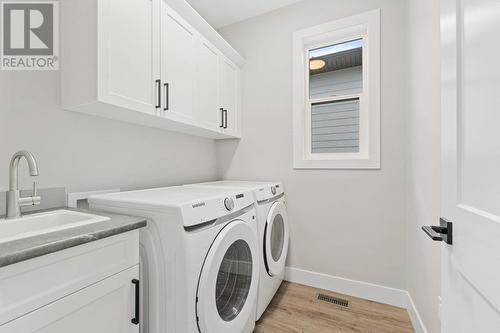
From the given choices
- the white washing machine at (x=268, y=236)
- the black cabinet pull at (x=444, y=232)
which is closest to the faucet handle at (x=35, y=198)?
the white washing machine at (x=268, y=236)

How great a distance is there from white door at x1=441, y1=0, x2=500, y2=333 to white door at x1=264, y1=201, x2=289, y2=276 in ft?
3.45

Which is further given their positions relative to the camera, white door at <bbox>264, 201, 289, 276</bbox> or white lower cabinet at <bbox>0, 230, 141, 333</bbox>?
white door at <bbox>264, 201, 289, 276</bbox>

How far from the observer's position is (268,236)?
5.39 feet

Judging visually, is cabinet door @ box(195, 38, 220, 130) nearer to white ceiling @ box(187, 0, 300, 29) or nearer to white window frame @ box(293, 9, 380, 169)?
white ceiling @ box(187, 0, 300, 29)

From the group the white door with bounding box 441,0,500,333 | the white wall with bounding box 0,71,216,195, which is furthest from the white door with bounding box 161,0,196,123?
the white door with bounding box 441,0,500,333

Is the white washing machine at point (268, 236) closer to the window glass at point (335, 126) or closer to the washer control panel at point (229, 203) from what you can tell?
the washer control panel at point (229, 203)

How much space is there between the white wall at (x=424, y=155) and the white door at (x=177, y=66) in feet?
5.08

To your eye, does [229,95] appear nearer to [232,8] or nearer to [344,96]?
[232,8]

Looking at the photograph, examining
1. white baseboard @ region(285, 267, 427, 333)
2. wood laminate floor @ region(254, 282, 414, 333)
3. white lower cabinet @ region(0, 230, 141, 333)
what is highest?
white lower cabinet @ region(0, 230, 141, 333)

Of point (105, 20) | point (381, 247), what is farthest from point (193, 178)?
point (381, 247)

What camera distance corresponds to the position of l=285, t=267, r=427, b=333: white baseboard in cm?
175

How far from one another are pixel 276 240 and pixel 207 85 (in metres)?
1.50

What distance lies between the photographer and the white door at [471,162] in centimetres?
47

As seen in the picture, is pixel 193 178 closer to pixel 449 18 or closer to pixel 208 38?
pixel 208 38
